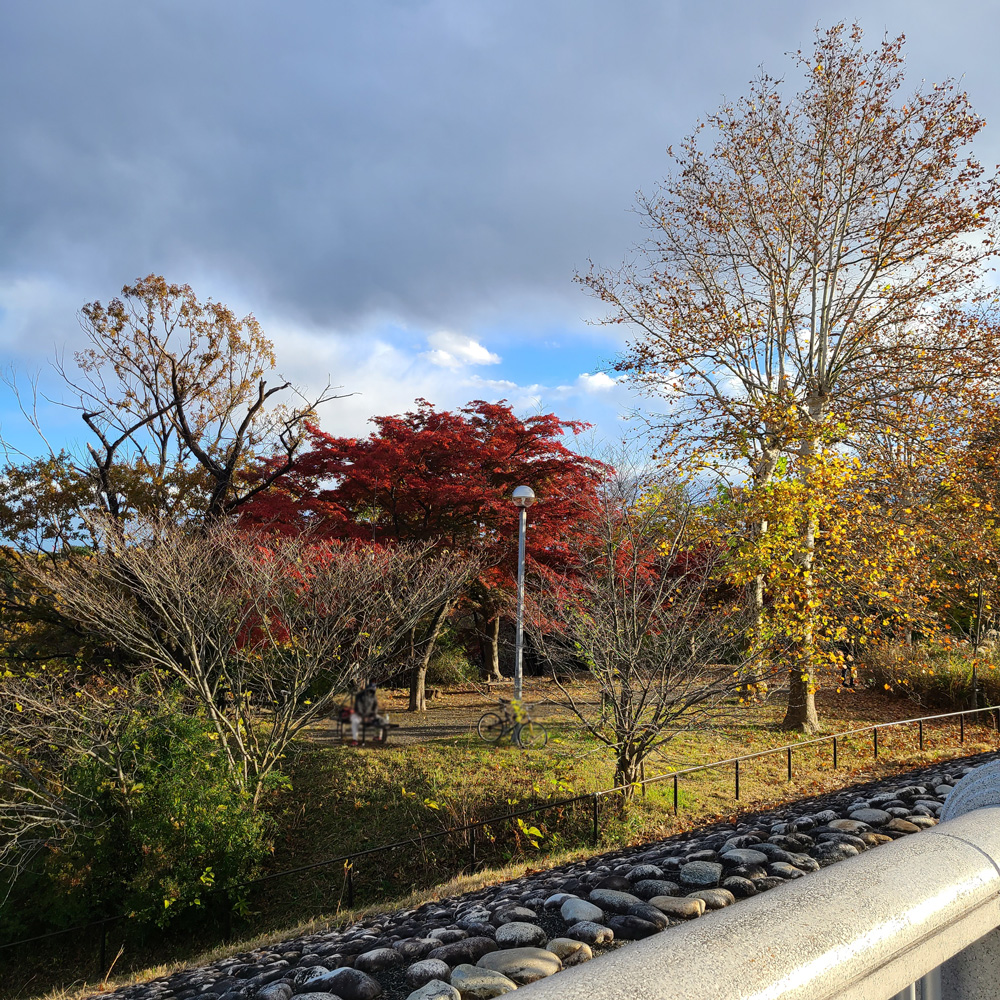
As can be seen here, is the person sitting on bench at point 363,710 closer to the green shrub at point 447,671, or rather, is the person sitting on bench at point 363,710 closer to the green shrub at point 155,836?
the green shrub at point 155,836

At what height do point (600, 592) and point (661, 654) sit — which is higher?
point (600, 592)

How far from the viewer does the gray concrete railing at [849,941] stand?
143 cm

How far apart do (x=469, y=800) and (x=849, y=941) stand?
10.2 m

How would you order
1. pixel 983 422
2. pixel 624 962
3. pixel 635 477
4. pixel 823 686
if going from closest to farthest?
pixel 624 962 < pixel 635 477 < pixel 983 422 < pixel 823 686

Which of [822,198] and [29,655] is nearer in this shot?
[822,198]

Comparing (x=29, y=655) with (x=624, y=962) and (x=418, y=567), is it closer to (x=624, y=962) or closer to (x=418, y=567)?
(x=418, y=567)

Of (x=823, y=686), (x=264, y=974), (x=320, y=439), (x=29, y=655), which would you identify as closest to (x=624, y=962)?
(x=264, y=974)

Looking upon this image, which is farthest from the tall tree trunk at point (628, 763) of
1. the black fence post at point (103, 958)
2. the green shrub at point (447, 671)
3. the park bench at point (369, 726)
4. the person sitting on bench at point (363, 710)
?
the green shrub at point (447, 671)

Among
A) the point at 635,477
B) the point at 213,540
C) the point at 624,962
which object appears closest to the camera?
the point at 624,962

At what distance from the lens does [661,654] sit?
32.3 feet

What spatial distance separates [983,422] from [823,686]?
9041 millimetres

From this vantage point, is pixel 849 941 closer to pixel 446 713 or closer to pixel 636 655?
pixel 636 655

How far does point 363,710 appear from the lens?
448 centimetres

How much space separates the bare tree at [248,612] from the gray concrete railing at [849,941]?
9.53 metres
